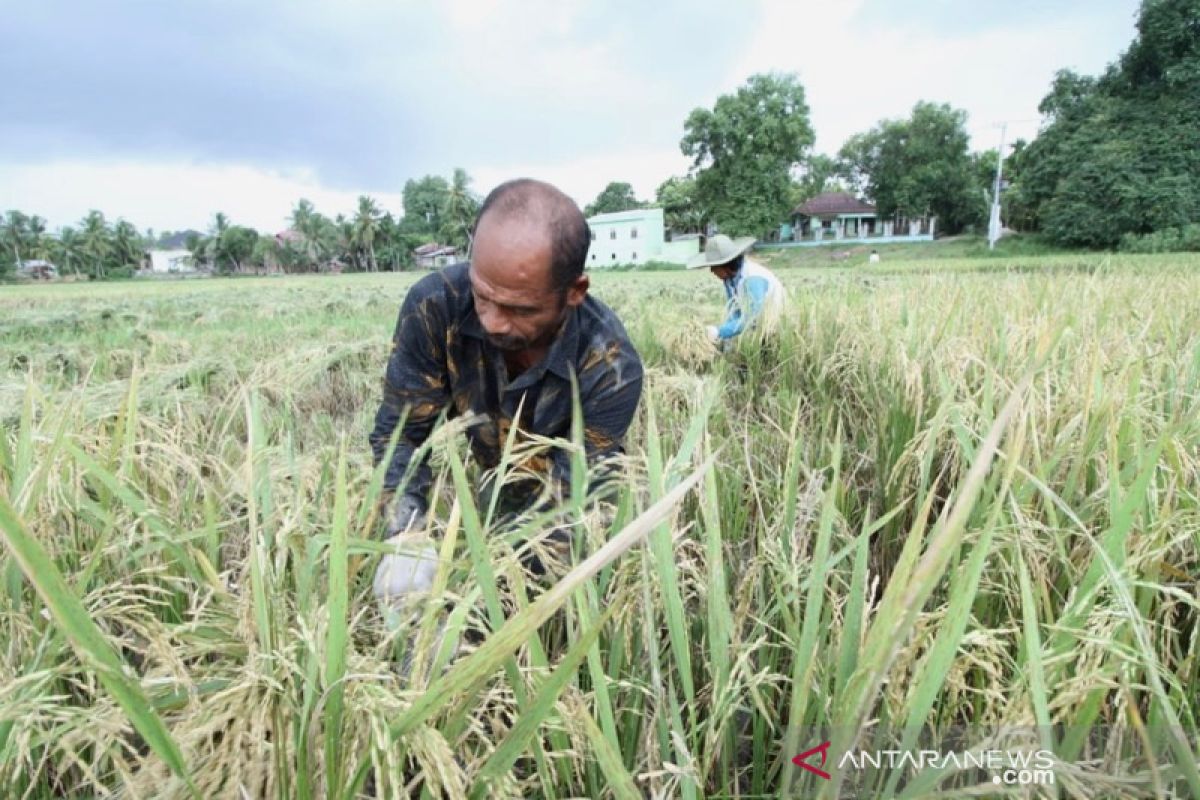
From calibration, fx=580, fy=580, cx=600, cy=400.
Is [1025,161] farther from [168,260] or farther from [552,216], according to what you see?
[168,260]

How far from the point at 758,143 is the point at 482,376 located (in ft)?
121

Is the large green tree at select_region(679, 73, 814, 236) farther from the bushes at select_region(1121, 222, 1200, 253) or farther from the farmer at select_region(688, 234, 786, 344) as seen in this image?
the farmer at select_region(688, 234, 786, 344)

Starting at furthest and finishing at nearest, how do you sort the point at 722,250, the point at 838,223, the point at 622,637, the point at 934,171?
the point at 838,223 → the point at 934,171 → the point at 722,250 → the point at 622,637

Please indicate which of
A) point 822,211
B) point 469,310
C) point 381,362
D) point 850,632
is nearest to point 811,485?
point 850,632

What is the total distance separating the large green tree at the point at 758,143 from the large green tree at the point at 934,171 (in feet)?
33.0

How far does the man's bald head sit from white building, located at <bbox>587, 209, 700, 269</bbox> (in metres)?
41.2

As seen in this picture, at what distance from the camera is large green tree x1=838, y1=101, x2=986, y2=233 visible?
3856cm

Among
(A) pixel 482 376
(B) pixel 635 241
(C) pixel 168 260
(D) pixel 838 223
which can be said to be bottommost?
(A) pixel 482 376

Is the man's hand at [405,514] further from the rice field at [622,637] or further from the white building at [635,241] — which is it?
the white building at [635,241]

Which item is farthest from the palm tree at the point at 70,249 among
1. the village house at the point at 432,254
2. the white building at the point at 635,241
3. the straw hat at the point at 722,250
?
the straw hat at the point at 722,250

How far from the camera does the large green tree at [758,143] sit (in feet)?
112

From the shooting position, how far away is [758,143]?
112ft

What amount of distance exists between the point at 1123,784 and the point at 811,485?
52 centimetres

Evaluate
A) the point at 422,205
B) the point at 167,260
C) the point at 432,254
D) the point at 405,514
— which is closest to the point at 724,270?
the point at 405,514
